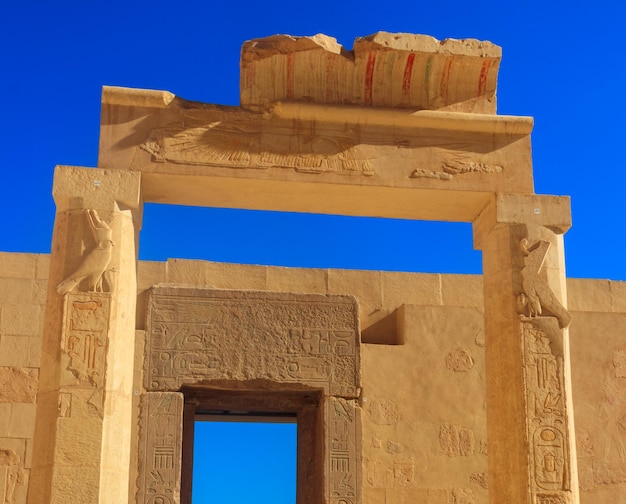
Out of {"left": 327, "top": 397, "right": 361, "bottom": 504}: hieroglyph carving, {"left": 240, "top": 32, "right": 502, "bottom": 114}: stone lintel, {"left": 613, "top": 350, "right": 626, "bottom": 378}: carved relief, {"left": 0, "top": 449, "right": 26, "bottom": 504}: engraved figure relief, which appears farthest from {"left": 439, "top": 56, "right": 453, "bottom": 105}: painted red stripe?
{"left": 0, "top": 449, "right": 26, "bottom": 504}: engraved figure relief

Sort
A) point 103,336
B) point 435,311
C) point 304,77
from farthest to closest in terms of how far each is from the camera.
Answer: point 435,311
point 304,77
point 103,336

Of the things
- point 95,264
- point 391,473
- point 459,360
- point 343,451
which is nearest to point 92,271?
point 95,264

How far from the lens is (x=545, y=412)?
22.8 ft

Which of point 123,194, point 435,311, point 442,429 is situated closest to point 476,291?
point 435,311

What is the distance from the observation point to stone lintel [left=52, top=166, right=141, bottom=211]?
684 centimetres

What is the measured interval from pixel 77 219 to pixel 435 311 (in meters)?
4.50

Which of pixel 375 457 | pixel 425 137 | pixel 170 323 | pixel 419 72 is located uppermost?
pixel 419 72

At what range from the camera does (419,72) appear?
7.43 metres

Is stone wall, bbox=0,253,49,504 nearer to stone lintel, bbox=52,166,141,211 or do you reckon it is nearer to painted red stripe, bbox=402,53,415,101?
stone lintel, bbox=52,166,141,211

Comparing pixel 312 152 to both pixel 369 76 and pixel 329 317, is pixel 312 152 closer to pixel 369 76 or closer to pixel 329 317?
pixel 369 76

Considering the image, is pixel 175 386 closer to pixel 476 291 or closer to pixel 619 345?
pixel 476 291

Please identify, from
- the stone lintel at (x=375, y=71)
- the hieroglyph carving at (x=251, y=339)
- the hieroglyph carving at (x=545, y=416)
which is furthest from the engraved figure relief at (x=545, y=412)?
the hieroglyph carving at (x=251, y=339)

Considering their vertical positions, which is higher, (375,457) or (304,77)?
(304,77)

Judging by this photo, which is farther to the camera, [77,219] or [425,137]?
[425,137]
